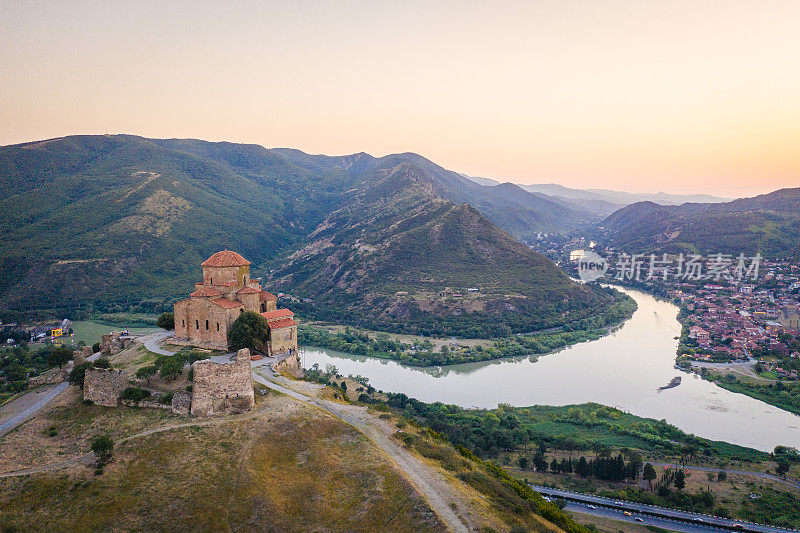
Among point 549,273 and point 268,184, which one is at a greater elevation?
point 268,184

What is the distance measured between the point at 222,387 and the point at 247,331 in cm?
664

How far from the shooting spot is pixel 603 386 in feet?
139

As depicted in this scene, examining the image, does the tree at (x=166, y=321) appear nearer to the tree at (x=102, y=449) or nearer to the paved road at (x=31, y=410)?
the paved road at (x=31, y=410)

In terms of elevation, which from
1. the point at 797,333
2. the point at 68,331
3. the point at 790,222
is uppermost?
the point at 790,222

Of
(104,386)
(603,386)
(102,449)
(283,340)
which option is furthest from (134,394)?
(603,386)

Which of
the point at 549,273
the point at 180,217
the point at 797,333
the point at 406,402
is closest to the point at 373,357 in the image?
the point at 406,402

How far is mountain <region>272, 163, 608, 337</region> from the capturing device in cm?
6231

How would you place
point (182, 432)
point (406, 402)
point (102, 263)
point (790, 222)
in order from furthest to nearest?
point (790, 222) → point (102, 263) → point (406, 402) → point (182, 432)

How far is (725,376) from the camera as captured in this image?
43.2 meters

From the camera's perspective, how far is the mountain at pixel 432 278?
62.3 m

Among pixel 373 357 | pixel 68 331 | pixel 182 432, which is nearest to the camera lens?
pixel 182 432

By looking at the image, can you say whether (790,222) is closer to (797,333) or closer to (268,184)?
(797,333)

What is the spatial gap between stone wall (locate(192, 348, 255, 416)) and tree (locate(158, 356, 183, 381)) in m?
2.95

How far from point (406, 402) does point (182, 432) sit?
69.9ft
